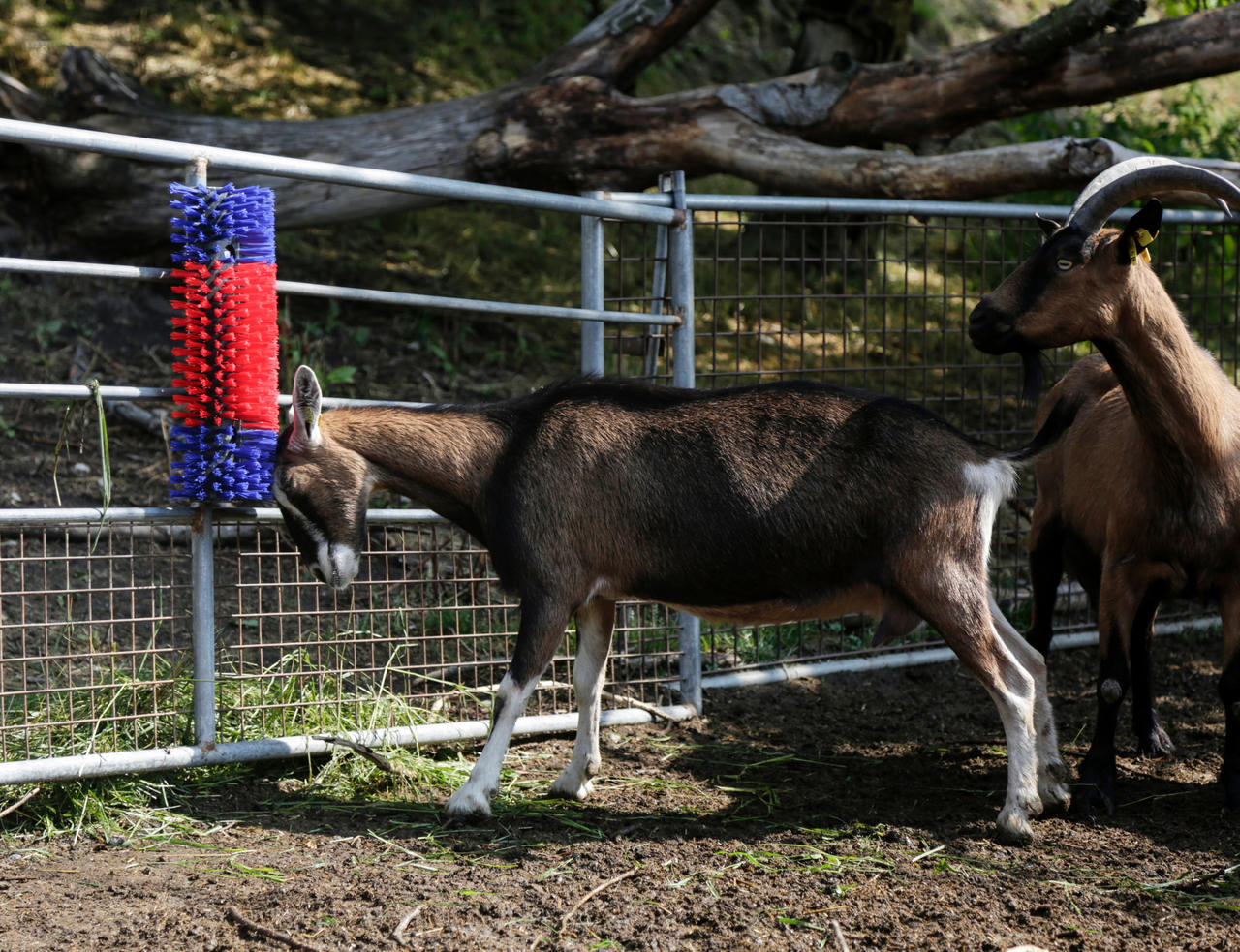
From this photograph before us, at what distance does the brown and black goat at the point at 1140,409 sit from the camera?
170 inches

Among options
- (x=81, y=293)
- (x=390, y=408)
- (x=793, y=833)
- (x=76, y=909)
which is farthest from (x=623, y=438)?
(x=81, y=293)

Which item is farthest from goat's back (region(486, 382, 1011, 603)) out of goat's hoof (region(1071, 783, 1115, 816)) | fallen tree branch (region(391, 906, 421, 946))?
fallen tree branch (region(391, 906, 421, 946))

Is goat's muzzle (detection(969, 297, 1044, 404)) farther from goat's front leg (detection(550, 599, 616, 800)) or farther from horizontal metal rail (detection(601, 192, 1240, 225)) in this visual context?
goat's front leg (detection(550, 599, 616, 800))

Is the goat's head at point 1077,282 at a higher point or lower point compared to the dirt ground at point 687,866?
higher

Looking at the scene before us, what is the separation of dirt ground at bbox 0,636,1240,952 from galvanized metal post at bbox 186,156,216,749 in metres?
0.28

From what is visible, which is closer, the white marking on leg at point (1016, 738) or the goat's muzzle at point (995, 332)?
the white marking on leg at point (1016, 738)

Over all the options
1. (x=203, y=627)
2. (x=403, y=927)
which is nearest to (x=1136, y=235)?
(x=403, y=927)

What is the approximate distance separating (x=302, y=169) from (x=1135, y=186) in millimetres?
2919

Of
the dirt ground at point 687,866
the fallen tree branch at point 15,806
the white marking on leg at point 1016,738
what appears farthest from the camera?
the white marking on leg at point 1016,738

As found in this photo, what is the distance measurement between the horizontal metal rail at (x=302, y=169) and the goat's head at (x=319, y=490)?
799 millimetres

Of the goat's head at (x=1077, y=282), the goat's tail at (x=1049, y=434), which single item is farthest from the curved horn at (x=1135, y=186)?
the goat's tail at (x=1049, y=434)

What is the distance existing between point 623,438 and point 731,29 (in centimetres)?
1092

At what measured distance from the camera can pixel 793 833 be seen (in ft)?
13.5

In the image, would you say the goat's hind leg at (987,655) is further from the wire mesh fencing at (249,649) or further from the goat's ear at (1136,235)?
the wire mesh fencing at (249,649)
